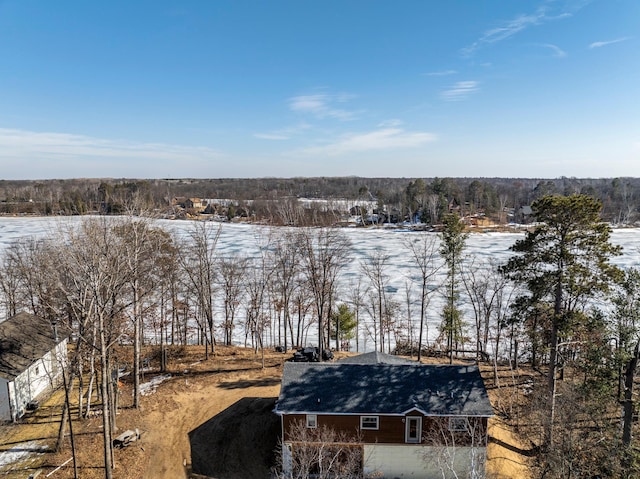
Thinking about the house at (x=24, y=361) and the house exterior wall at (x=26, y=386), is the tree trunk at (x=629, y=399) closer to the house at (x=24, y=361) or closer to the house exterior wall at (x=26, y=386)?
the house exterior wall at (x=26, y=386)

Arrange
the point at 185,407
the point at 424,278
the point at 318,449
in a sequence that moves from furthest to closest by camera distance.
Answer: the point at 424,278 < the point at 185,407 < the point at 318,449

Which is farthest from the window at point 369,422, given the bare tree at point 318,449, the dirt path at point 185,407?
the dirt path at point 185,407

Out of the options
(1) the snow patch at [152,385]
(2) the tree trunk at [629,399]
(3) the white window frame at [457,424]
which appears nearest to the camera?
(2) the tree trunk at [629,399]

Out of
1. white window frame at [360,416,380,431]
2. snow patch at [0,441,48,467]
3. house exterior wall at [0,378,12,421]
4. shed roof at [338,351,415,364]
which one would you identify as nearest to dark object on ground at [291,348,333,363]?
shed roof at [338,351,415,364]

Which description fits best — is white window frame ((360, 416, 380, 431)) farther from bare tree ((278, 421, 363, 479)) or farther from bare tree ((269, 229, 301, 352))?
bare tree ((269, 229, 301, 352))

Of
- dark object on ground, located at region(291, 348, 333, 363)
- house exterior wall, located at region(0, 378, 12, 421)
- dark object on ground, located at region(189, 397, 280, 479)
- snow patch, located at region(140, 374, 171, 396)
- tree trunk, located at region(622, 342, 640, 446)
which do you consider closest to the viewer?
tree trunk, located at region(622, 342, 640, 446)

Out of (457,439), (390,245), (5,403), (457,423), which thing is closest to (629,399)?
(457,423)

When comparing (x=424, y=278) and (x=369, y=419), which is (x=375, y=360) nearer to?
(x=369, y=419)
